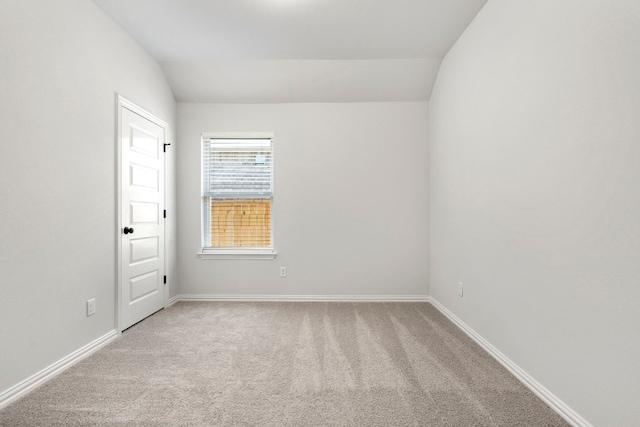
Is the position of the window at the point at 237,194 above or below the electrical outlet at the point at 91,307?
above

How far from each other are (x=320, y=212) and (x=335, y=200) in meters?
0.24

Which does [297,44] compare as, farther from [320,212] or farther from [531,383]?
[531,383]

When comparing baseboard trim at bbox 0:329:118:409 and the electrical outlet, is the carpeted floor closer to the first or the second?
baseboard trim at bbox 0:329:118:409

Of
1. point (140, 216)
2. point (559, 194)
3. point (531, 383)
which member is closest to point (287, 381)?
point (531, 383)

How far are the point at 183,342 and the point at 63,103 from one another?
81.4 inches

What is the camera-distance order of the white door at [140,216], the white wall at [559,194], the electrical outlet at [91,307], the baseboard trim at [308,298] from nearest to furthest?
the white wall at [559,194]
the electrical outlet at [91,307]
the white door at [140,216]
the baseboard trim at [308,298]

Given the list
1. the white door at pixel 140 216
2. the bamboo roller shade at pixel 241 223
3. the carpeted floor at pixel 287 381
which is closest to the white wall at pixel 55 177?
Answer: the white door at pixel 140 216

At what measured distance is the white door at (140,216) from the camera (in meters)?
2.78

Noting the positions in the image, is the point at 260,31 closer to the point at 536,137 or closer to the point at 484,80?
the point at 484,80

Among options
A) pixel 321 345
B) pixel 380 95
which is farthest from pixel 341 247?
pixel 380 95

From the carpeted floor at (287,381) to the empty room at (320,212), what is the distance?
0.06 ft

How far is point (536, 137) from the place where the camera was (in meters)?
1.85

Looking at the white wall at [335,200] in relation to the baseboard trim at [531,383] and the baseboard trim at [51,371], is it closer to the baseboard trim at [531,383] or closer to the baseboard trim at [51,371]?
the baseboard trim at [531,383]

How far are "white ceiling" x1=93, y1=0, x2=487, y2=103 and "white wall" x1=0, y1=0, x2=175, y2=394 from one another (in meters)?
0.53
